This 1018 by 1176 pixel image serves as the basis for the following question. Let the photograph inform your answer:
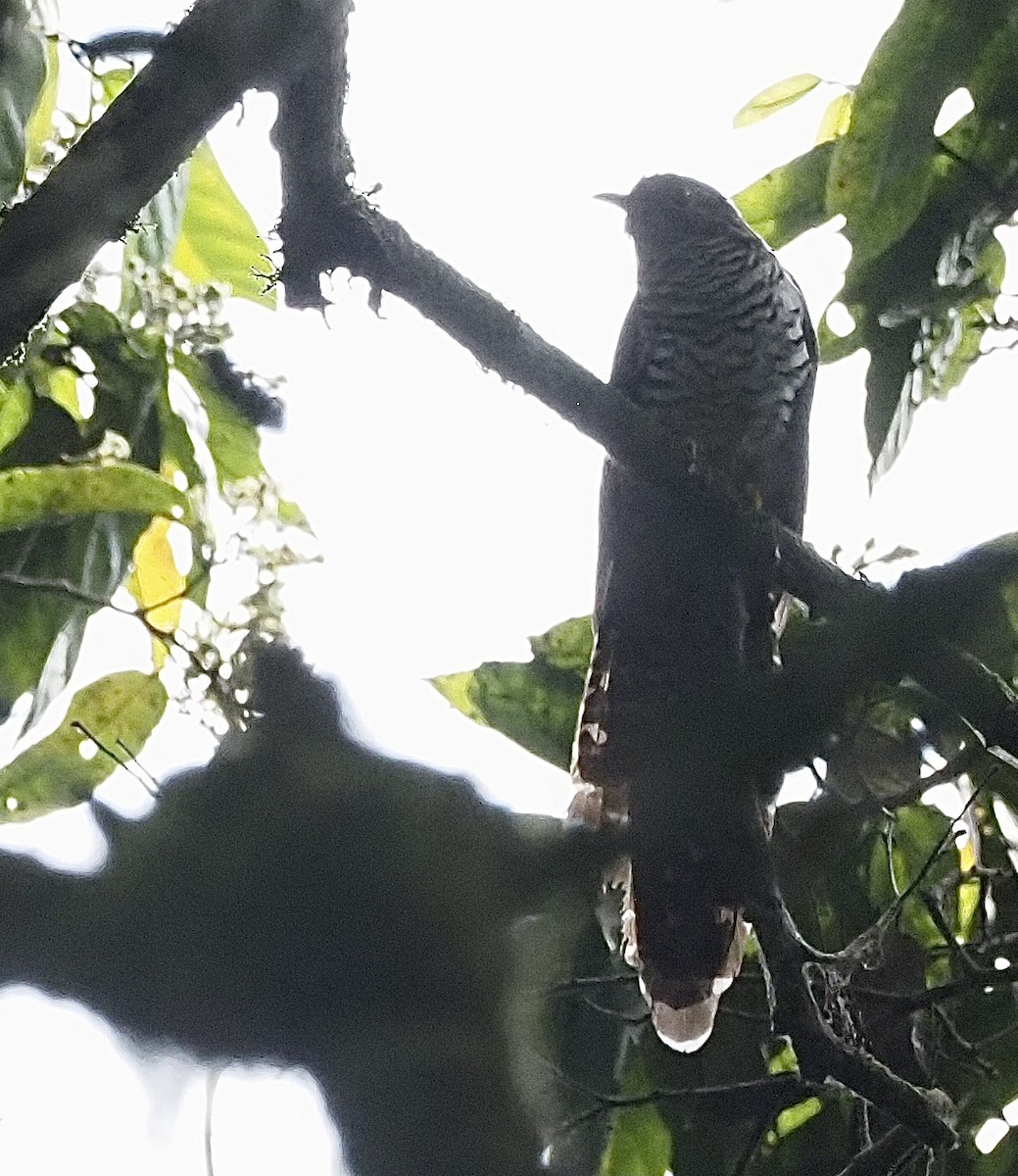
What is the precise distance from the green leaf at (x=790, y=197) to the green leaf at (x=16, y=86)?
0.72 meters

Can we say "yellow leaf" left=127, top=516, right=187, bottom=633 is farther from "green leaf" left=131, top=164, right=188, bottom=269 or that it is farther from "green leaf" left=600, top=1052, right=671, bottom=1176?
"green leaf" left=600, top=1052, right=671, bottom=1176

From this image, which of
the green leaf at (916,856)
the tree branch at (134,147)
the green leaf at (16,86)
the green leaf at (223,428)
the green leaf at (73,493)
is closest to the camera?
the tree branch at (134,147)

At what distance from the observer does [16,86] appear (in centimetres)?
96

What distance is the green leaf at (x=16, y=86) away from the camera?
36.7 inches

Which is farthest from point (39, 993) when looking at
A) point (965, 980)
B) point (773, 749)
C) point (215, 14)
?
point (965, 980)

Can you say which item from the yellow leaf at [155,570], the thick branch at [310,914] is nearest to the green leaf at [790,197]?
the yellow leaf at [155,570]

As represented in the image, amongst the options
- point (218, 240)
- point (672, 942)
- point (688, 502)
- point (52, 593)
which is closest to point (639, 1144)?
point (672, 942)

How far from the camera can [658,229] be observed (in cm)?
223

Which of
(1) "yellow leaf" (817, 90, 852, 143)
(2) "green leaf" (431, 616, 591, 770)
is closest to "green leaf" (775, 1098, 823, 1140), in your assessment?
(2) "green leaf" (431, 616, 591, 770)

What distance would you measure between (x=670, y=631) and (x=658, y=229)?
2.63ft

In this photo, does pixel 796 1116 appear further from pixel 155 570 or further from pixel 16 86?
pixel 16 86

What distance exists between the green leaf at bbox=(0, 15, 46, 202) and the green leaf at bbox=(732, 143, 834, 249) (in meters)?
0.72

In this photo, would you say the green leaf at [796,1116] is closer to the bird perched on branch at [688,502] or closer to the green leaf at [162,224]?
the bird perched on branch at [688,502]

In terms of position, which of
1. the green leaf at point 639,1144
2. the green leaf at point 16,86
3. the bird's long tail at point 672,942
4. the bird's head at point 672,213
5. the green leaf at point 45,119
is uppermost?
the bird's head at point 672,213
